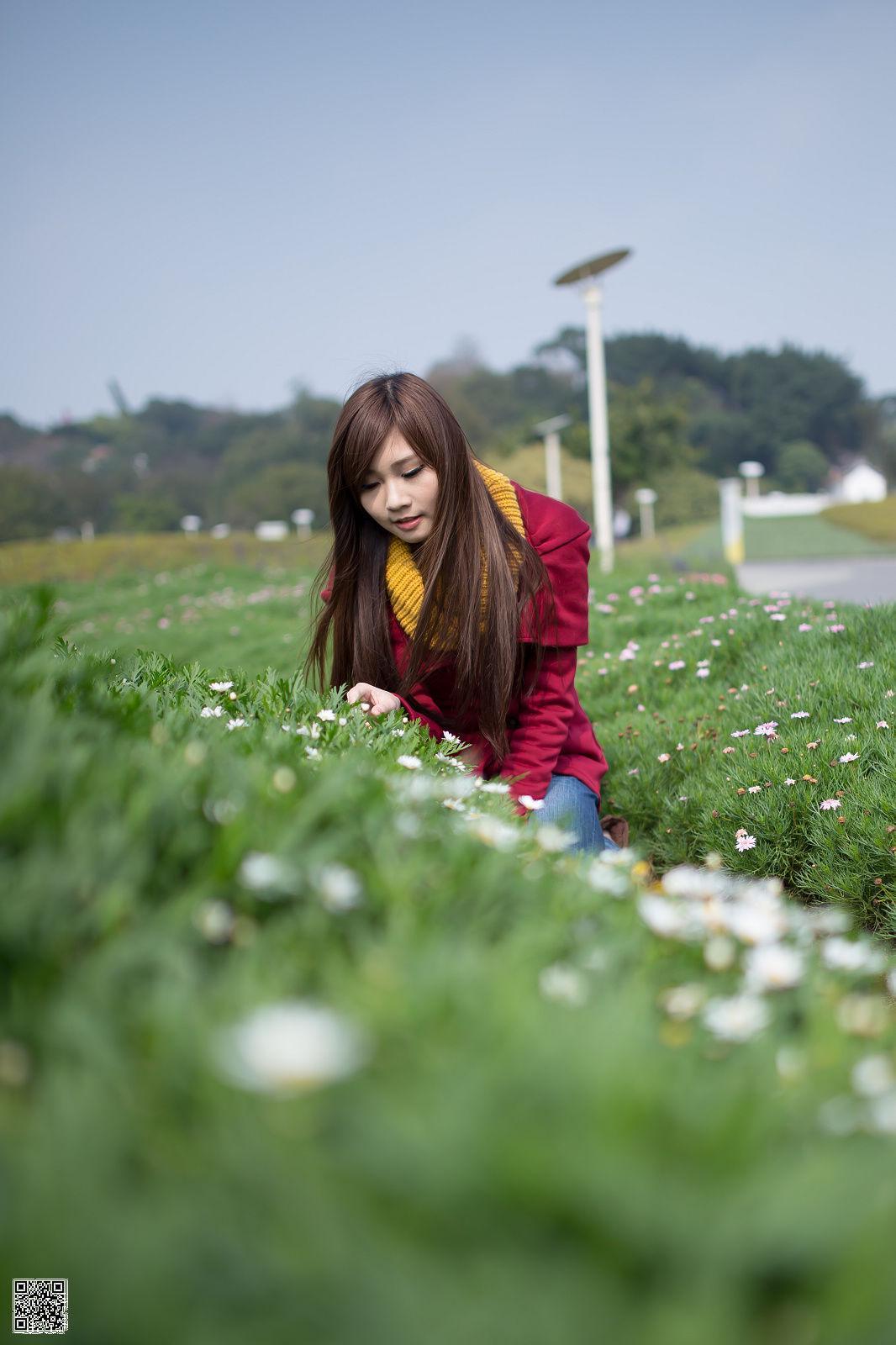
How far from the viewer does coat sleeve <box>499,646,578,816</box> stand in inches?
108

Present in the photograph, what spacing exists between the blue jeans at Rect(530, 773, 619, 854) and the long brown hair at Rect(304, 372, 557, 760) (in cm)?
20

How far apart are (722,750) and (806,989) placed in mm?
2248

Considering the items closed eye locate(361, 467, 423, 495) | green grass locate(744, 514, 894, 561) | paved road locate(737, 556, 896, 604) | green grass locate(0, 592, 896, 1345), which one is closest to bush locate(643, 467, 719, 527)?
green grass locate(744, 514, 894, 561)

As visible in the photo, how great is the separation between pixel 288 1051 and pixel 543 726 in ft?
7.23

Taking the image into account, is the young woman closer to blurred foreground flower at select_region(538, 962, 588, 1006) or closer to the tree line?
blurred foreground flower at select_region(538, 962, 588, 1006)

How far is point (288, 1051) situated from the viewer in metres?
0.65

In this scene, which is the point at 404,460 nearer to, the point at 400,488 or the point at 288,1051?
the point at 400,488

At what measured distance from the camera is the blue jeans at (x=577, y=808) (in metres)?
2.73

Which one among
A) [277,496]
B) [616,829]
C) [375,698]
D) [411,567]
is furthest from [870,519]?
[277,496]

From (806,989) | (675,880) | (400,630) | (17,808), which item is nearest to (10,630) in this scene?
(17,808)

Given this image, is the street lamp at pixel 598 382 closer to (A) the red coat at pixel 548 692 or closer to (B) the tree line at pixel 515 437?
(A) the red coat at pixel 548 692

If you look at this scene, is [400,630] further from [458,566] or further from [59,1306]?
[59,1306]

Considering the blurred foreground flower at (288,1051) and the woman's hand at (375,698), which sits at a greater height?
the woman's hand at (375,698)

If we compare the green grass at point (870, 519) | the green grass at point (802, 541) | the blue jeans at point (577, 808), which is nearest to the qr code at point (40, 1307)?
the blue jeans at point (577, 808)
